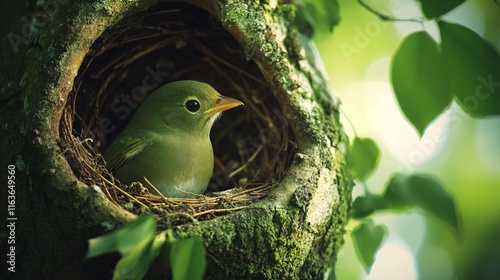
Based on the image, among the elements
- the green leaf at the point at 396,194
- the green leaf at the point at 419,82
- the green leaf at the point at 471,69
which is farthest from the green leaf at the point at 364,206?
the green leaf at the point at 471,69

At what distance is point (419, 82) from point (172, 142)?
2.16 m

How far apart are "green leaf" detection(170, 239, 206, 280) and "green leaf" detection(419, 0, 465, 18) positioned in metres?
1.90

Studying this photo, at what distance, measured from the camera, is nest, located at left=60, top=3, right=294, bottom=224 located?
402 cm

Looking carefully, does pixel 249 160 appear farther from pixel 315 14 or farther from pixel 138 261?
pixel 138 261

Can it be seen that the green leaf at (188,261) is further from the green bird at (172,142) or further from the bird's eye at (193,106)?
the bird's eye at (193,106)

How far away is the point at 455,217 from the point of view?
12.6 feet

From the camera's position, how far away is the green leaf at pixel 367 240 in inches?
151

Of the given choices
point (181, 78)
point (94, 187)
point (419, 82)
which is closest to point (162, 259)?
point (94, 187)

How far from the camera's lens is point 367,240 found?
3900 mm

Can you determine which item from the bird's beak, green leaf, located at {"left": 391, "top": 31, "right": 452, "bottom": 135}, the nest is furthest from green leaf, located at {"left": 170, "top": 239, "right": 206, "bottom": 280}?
the bird's beak

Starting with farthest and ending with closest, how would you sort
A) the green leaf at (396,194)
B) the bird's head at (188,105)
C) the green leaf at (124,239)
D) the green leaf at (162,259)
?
the bird's head at (188,105), the green leaf at (396,194), the green leaf at (162,259), the green leaf at (124,239)

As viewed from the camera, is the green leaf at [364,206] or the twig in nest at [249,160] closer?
the green leaf at [364,206]

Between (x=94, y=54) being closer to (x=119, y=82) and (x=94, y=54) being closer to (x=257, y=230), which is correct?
(x=119, y=82)

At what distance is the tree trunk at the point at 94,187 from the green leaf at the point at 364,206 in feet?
0.43
